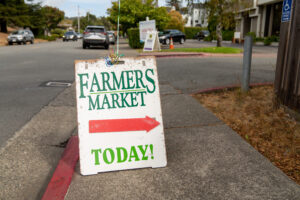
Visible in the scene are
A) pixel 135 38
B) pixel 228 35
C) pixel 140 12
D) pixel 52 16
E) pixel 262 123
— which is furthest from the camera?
pixel 52 16

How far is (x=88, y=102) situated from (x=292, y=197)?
6.75 feet

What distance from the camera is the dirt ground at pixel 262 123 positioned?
10.7ft

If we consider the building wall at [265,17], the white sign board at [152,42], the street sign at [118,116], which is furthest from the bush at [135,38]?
the street sign at [118,116]

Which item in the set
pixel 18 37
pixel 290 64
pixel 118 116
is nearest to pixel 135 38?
pixel 18 37

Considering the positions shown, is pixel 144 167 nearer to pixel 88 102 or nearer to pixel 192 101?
pixel 88 102

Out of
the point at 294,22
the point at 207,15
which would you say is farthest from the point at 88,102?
the point at 207,15

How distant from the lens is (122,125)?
2.98 metres

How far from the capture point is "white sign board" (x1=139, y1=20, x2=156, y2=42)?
19681 millimetres

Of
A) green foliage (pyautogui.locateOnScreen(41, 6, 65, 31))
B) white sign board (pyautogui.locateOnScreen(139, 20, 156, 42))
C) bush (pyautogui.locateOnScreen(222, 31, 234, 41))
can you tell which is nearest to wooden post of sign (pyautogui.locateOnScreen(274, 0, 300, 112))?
white sign board (pyautogui.locateOnScreen(139, 20, 156, 42))

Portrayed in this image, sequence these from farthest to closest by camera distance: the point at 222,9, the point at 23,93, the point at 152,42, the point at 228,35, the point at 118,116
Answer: the point at 228,35 → the point at 222,9 → the point at 152,42 → the point at 23,93 → the point at 118,116

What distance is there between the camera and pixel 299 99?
13.4 feet

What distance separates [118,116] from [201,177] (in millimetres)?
1031

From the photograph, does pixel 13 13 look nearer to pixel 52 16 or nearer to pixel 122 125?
pixel 52 16

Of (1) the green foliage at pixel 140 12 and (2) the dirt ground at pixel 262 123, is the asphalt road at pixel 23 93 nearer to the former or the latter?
(2) the dirt ground at pixel 262 123
